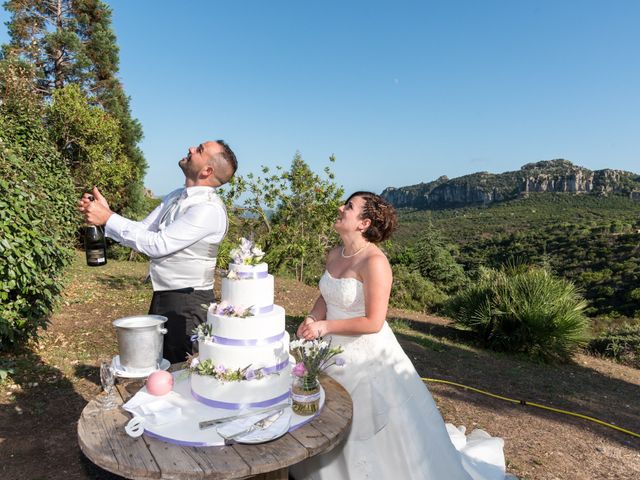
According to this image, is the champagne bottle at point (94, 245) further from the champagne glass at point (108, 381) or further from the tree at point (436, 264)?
the tree at point (436, 264)

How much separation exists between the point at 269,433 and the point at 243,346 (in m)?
0.51

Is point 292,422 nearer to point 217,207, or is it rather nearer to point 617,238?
point 217,207

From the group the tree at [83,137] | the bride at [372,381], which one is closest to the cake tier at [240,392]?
the bride at [372,381]

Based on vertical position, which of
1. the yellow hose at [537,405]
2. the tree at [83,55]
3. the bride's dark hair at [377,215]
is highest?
the tree at [83,55]

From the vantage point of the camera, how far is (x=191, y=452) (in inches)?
85.7

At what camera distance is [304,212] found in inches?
544

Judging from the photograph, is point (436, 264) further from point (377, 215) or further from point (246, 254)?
point (246, 254)

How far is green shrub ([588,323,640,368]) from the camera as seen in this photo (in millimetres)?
11056

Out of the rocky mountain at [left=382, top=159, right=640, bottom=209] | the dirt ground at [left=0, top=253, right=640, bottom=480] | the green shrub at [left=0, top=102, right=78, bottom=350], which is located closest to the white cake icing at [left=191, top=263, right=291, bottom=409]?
the dirt ground at [left=0, top=253, right=640, bottom=480]

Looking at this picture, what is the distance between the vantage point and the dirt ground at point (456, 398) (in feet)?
14.3

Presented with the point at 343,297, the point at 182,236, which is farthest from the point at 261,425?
the point at 182,236

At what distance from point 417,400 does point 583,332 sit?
352 inches

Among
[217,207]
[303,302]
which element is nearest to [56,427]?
[217,207]

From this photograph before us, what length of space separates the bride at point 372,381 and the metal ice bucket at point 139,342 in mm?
1079
